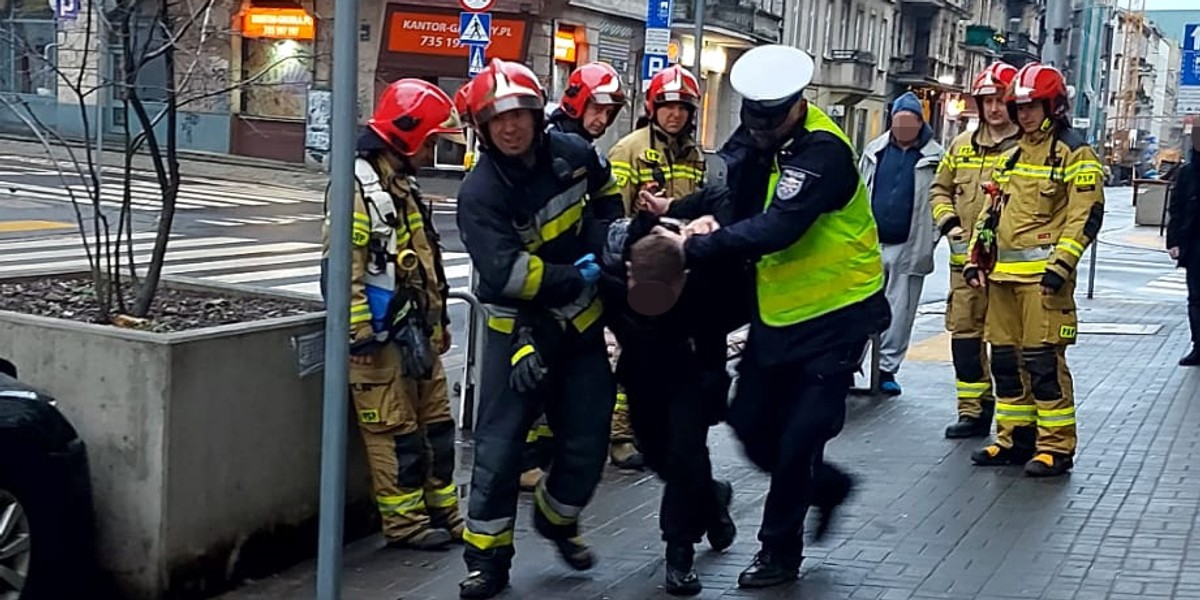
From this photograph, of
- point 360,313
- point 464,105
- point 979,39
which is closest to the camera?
point 464,105

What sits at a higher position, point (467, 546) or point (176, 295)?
point (176, 295)

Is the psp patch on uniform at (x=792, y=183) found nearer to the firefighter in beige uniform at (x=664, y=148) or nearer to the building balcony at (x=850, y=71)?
the firefighter in beige uniform at (x=664, y=148)

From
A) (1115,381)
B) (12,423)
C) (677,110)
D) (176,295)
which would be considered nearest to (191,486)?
(12,423)

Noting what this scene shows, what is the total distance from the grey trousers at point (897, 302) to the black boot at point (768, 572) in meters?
4.32

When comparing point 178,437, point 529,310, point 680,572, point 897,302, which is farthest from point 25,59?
point 897,302

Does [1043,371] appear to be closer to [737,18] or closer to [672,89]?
[672,89]

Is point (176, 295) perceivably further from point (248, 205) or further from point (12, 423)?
point (248, 205)

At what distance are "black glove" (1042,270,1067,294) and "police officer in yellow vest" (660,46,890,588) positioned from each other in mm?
1837

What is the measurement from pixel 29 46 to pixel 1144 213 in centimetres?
3397

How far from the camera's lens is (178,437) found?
17.3ft

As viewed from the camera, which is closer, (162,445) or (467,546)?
(162,445)

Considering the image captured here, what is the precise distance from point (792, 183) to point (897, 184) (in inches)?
177

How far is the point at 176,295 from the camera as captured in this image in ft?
22.4

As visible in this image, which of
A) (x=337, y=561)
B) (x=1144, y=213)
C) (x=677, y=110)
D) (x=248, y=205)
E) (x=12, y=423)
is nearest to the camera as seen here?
(x=337, y=561)
